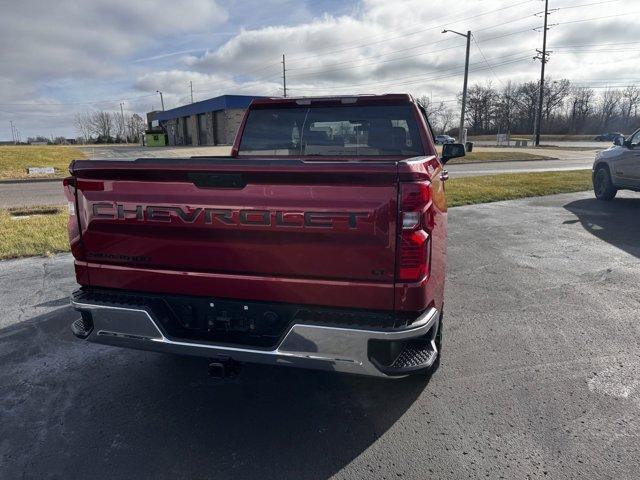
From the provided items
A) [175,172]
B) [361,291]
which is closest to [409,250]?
[361,291]

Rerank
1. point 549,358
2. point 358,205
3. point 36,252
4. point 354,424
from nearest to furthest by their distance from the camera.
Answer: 1. point 358,205
2. point 354,424
3. point 549,358
4. point 36,252

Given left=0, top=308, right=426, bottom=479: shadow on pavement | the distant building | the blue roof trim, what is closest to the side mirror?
left=0, top=308, right=426, bottom=479: shadow on pavement

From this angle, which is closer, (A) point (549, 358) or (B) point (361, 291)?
(B) point (361, 291)

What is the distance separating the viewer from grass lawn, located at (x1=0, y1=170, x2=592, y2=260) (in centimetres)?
693

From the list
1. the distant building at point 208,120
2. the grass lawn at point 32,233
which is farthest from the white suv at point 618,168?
the distant building at point 208,120

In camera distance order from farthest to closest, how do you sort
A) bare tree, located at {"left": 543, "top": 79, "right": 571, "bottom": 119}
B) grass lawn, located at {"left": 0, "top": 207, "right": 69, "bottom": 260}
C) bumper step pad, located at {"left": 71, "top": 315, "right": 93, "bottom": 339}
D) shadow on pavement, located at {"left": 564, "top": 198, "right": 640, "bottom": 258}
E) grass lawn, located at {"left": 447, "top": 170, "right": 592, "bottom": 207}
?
bare tree, located at {"left": 543, "top": 79, "right": 571, "bottom": 119} → grass lawn, located at {"left": 447, "top": 170, "right": 592, "bottom": 207} → shadow on pavement, located at {"left": 564, "top": 198, "right": 640, "bottom": 258} → grass lawn, located at {"left": 0, "top": 207, "right": 69, "bottom": 260} → bumper step pad, located at {"left": 71, "top": 315, "right": 93, "bottom": 339}

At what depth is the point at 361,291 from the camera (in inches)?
95.6

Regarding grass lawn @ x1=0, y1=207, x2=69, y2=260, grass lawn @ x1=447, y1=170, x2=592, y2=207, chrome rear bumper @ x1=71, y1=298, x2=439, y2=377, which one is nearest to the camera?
chrome rear bumper @ x1=71, y1=298, x2=439, y2=377

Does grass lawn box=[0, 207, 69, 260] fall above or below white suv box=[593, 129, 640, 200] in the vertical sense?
below

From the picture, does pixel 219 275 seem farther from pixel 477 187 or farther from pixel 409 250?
pixel 477 187

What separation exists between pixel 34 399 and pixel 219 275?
1.67 m

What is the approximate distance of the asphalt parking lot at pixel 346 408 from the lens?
97.2 inches

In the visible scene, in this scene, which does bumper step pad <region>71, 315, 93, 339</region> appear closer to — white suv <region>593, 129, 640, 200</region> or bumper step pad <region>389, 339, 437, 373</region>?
bumper step pad <region>389, 339, 437, 373</region>

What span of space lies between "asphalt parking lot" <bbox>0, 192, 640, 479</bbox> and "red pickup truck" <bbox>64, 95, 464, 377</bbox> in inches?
19.3
